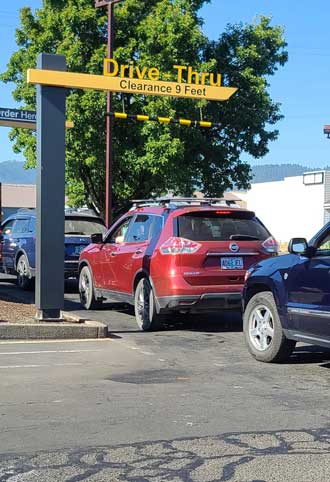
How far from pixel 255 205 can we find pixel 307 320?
52628 millimetres

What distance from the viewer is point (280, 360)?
7.82 metres

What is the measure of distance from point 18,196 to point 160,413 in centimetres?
7383

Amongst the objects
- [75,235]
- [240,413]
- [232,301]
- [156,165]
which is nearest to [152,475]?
[240,413]

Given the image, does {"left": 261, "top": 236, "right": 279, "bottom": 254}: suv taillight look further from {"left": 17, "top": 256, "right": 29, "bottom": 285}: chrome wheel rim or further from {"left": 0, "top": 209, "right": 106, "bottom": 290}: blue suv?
{"left": 17, "top": 256, "right": 29, "bottom": 285}: chrome wheel rim

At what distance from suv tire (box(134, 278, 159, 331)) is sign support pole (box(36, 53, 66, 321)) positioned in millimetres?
1317

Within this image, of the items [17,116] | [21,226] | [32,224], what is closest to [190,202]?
[17,116]

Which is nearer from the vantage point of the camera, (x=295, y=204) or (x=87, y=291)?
(x=87, y=291)

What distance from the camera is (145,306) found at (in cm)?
1012

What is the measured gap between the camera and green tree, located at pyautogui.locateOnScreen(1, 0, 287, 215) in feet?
70.7

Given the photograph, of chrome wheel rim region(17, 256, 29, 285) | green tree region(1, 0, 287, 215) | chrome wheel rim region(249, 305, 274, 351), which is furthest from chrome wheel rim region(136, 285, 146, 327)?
green tree region(1, 0, 287, 215)

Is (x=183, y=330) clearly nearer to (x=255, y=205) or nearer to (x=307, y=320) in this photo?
(x=307, y=320)

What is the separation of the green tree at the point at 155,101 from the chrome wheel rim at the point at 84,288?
9.02 meters

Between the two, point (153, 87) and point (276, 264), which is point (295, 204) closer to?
point (153, 87)

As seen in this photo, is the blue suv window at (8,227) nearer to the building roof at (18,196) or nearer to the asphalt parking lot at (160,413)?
the asphalt parking lot at (160,413)
